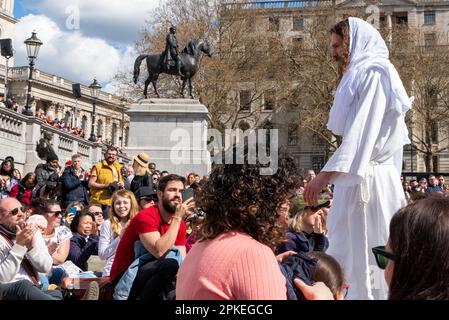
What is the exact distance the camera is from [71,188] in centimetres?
1106

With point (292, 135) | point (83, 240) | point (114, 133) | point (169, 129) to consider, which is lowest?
point (83, 240)

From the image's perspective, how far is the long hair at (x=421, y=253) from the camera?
1593 mm

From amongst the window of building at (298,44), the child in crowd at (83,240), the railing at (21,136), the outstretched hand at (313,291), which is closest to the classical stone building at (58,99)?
the window of building at (298,44)

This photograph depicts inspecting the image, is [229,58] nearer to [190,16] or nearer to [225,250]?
[190,16]

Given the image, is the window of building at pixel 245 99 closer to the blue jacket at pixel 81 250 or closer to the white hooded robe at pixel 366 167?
the blue jacket at pixel 81 250

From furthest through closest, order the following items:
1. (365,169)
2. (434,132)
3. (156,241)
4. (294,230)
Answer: (434,132)
(294,230)
(156,241)
(365,169)

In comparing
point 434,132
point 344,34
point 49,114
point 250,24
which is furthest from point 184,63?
point 49,114

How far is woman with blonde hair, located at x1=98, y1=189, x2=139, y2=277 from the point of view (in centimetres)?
661

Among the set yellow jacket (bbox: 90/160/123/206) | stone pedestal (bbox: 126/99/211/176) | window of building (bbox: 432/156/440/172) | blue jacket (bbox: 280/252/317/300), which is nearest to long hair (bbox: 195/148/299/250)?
blue jacket (bbox: 280/252/317/300)

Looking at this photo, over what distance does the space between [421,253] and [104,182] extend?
10.1 m

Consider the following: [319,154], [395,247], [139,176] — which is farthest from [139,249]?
[319,154]

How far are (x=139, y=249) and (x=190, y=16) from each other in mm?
34768

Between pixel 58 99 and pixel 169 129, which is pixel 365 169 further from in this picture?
pixel 58 99

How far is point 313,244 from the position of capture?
16.8 ft
